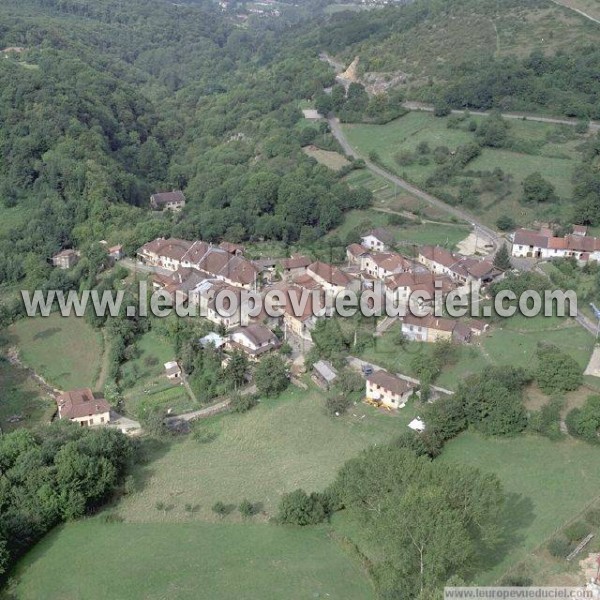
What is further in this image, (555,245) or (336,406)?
(555,245)

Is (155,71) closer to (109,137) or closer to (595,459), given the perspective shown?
(109,137)

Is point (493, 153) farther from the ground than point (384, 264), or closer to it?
farther from the ground

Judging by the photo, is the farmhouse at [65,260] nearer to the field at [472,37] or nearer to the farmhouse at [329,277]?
the farmhouse at [329,277]

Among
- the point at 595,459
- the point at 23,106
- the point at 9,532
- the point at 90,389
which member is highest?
the point at 23,106

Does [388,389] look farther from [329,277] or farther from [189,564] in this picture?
A: [189,564]

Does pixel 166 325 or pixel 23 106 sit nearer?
pixel 166 325

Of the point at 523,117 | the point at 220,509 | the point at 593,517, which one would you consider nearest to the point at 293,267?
the point at 220,509

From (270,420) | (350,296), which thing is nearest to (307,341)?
(350,296)

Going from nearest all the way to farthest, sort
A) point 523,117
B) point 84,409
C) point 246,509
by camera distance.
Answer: point 246,509
point 84,409
point 523,117
